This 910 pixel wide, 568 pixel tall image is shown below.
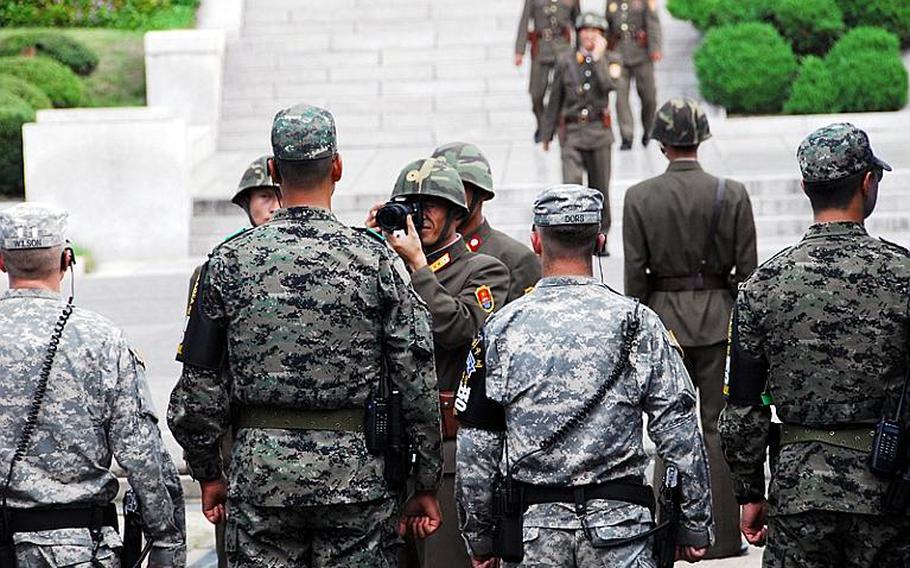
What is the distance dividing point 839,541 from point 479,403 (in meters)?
1.19

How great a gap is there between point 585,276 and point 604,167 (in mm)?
9212

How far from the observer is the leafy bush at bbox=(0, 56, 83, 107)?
20078 mm

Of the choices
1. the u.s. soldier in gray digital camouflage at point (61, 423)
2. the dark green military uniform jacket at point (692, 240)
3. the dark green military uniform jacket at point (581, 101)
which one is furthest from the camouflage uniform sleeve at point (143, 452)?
the dark green military uniform jacket at point (581, 101)

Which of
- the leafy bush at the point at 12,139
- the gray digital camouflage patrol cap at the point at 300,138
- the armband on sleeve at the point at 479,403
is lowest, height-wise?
the leafy bush at the point at 12,139

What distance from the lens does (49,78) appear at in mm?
20109

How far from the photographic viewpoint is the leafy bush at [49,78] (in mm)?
20078

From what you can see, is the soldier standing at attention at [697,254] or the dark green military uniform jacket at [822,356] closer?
the dark green military uniform jacket at [822,356]

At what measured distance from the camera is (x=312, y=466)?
4801 millimetres

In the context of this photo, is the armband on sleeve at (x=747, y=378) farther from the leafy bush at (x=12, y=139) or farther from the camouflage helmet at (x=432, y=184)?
the leafy bush at (x=12, y=139)

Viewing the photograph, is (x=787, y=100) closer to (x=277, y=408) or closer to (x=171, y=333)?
(x=171, y=333)

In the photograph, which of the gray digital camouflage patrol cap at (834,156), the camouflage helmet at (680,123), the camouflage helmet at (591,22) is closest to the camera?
the gray digital camouflage patrol cap at (834,156)

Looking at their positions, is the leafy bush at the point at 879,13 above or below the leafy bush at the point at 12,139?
above

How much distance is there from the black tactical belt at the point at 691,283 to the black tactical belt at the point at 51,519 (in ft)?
11.1

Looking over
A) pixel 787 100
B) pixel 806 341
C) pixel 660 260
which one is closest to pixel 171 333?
pixel 660 260
